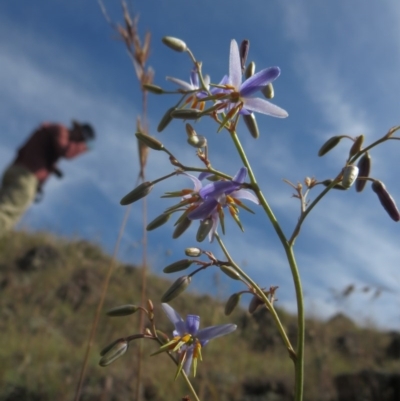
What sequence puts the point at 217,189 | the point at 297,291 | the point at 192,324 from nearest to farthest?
the point at 297,291
the point at 217,189
the point at 192,324

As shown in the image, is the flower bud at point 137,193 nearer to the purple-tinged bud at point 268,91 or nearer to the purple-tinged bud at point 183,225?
the purple-tinged bud at point 183,225

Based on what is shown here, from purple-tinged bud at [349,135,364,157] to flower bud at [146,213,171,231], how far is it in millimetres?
358

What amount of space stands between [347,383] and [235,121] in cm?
547

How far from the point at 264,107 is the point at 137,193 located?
0.29 meters

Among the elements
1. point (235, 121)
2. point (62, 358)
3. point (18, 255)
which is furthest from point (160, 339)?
point (18, 255)

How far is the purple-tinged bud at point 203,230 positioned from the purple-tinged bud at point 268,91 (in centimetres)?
28

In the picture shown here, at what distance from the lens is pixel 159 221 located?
1184 mm

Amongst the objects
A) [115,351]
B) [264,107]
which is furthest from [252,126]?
[115,351]

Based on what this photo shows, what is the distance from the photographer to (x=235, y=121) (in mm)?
1154

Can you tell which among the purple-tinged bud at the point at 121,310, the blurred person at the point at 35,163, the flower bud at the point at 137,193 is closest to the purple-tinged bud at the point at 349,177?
the flower bud at the point at 137,193

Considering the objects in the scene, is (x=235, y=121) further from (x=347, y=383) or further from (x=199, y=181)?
(x=347, y=383)

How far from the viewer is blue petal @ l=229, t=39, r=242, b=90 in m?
1.18

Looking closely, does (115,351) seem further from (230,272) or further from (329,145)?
(329,145)

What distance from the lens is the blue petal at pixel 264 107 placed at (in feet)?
3.81
